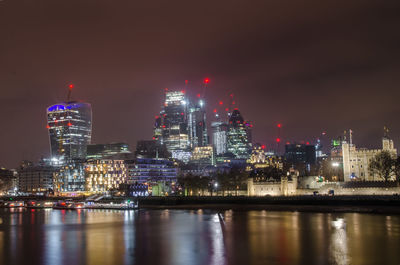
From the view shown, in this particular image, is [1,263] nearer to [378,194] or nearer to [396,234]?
[396,234]

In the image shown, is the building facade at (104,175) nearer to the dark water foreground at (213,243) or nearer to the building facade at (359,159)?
the building facade at (359,159)

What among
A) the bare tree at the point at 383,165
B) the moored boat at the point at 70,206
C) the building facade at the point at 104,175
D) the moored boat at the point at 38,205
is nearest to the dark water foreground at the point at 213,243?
the bare tree at the point at 383,165

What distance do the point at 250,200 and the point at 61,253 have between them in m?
66.5

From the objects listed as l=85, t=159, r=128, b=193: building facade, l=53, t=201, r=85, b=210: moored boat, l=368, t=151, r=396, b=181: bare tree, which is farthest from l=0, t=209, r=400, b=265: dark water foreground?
l=85, t=159, r=128, b=193: building facade

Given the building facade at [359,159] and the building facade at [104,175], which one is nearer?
the building facade at [359,159]

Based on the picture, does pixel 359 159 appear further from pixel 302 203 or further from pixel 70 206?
pixel 70 206

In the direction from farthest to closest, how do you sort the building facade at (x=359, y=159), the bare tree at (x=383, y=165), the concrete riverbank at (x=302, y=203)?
1. the building facade at (x=359, y=159)
2. the bare tree at (x=383, y=165)
3. the concrete riverbank at (x=302, y=203)

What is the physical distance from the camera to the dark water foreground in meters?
34.8

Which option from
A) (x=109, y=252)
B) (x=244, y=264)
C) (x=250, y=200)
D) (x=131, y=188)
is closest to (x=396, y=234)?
(x=244, y=264)

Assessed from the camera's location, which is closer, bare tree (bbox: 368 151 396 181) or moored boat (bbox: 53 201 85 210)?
bare tree (bbox: 368 151 396 181)

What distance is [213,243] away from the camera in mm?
43031

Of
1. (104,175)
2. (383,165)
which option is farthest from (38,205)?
(383,165)

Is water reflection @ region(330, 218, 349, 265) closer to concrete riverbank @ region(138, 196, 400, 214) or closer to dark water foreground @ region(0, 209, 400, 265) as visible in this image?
dark water foreground @ region(0, 209, 400, 265)

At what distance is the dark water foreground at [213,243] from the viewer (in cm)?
3484
